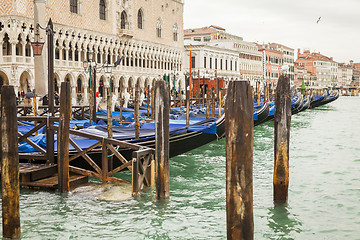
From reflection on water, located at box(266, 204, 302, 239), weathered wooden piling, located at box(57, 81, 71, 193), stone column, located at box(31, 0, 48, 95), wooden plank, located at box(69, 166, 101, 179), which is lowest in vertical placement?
reflection on water, located at box(266, 204, 302, 239)

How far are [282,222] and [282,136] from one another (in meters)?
0.79

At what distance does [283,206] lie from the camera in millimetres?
4527

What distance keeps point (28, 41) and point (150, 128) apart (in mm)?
11345

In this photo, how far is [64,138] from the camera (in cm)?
465

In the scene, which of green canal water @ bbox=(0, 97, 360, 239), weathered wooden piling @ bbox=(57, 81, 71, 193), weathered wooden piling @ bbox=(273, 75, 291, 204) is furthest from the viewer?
weathered wooden piling @ bbox=(57, 81, 71, 193)

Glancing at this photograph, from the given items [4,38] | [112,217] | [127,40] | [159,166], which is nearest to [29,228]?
[112,217]

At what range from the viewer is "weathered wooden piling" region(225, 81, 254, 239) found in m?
2.98

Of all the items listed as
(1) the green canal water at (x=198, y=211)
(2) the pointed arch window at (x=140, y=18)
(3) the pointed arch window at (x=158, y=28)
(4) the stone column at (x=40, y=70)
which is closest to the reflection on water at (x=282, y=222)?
(1) the green canal water at (x=198, y=211)

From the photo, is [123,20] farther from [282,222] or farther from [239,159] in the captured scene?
[239,159]

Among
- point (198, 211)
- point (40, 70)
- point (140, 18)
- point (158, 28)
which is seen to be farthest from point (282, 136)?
point (158, 28)

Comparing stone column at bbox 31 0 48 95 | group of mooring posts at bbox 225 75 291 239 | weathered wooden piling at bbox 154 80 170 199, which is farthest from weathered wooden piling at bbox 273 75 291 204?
stone column at bbox 31 0 48 95

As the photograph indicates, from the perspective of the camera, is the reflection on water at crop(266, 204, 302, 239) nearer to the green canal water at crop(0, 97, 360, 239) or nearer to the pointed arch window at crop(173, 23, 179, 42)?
the green canal water at crop(0, 97, 360, 239)

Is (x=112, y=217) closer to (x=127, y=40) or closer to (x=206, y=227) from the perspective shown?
(x=206, y=227)

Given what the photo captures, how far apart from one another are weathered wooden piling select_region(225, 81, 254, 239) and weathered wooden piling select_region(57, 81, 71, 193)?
2.14 metres
